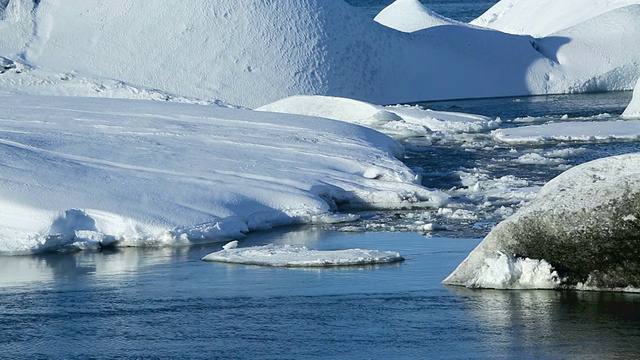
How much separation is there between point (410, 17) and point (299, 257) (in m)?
23.8

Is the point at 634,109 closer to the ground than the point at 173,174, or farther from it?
farther from it

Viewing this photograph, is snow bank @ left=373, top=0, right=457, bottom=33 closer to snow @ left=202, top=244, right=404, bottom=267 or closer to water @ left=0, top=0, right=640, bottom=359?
water @ left=0, top=0, right=640, bottom=359

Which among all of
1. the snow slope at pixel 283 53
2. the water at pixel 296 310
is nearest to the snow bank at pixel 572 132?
the snow slope at pixel 283 53

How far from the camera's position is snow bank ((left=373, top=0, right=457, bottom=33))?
3114cm

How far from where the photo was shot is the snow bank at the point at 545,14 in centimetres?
3275

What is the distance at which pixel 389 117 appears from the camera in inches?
794

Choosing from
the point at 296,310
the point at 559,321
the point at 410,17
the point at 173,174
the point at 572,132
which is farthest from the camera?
the point at 410,17

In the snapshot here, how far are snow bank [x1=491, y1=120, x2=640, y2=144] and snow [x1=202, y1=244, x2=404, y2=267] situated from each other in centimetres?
897

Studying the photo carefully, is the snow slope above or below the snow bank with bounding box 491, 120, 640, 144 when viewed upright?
A: above

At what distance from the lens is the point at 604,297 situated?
7434mm

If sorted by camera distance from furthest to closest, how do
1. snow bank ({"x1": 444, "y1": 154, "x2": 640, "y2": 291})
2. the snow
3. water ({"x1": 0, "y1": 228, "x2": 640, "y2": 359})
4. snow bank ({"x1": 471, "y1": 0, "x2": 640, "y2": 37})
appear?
1. snow bank ({"x1": 471, "y1": 0, "x2": 640, "y2": 37})
2. the snow
3. snow bank ({"x1": 444, "y1": 154, "x2": 640, "y2": 291})
4. water ({"x1": 0, "y1": 228, "x2": 640, "y2": 359})

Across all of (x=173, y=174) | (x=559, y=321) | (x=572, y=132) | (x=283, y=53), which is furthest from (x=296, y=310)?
(x=283, y=53)

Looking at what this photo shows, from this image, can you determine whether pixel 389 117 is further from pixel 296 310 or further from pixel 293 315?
pixel 293 315

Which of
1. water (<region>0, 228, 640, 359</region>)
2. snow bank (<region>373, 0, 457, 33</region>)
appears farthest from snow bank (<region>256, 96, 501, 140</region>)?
water (<region>0, 228, 640, 359</region>)
